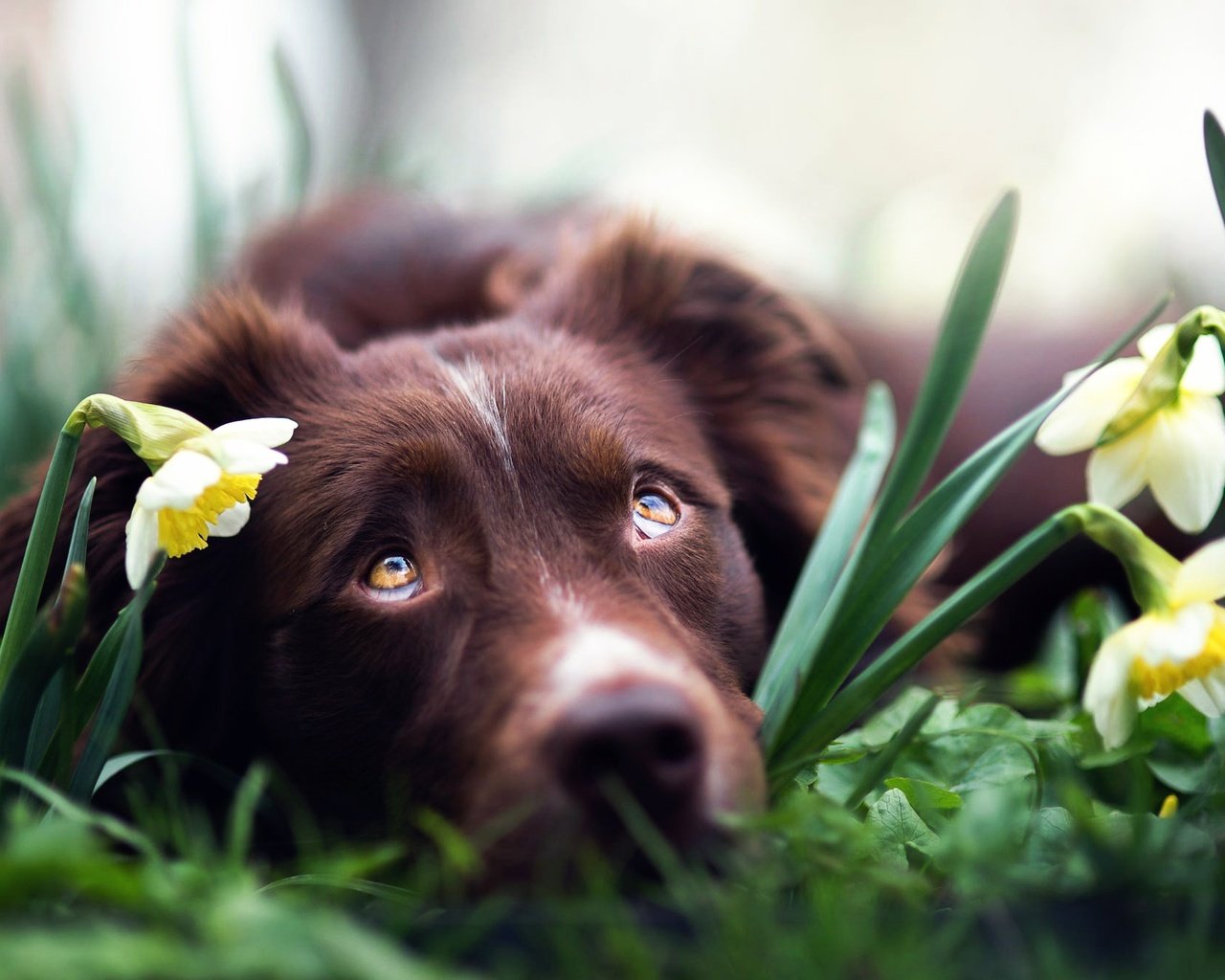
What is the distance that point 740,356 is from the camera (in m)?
2.54

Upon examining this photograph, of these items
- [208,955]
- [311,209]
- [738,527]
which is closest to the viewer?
[208,955]

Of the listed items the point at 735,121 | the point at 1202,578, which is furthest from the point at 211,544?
the point at 735,121

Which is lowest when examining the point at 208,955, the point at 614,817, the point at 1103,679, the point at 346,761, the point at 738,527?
the point at 346,761

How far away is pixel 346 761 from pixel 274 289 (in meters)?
1.52

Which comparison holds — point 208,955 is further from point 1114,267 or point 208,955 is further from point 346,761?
point 1114,267

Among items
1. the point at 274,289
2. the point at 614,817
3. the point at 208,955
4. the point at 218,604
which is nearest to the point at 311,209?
the point at 274,289

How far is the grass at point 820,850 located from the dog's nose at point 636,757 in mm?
75

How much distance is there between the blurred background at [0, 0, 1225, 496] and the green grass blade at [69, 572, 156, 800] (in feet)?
4.97

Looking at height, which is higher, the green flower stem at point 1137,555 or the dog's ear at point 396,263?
the green flower stem at point 1137,555

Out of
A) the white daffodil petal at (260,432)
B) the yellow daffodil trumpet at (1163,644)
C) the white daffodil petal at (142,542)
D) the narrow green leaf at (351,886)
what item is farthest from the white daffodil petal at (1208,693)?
the white daffodil petal at (142,542)

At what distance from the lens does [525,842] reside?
4.58 feet

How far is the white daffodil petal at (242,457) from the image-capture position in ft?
4.73

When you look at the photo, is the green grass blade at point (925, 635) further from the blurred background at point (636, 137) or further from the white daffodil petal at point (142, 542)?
the blurred background at point (636, 137)

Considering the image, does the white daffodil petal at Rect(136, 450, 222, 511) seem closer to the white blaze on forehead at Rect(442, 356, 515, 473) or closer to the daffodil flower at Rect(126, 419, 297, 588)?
the daffodil flower at Rect(126, 419, 297, 588)
